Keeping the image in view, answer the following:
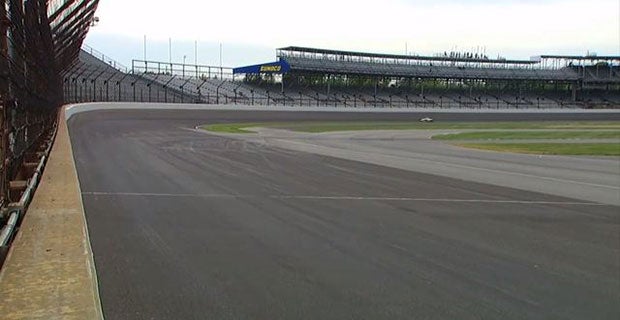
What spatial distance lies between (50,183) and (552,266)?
5567 mm

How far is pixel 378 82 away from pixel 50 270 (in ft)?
323

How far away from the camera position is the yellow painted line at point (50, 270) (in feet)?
9.24

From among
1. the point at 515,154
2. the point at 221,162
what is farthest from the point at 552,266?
the point at 515,154

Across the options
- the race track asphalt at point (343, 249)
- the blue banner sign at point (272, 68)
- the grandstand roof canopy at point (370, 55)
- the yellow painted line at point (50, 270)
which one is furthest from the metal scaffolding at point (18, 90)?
the grandstand roof canopy at point (370, 55)

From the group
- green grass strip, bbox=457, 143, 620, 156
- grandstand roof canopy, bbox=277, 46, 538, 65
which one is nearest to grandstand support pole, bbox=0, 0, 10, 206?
Result: green grass strip, bbox=457, 143, 620, 156

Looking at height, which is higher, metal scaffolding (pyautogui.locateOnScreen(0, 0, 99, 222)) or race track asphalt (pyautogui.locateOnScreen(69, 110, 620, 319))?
metal scaffolding (pyautogui.locateOnScreen(0, 0, 99, 222))

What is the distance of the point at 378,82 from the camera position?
9994 centimetres

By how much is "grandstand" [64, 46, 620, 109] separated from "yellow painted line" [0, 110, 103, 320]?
5240 cm

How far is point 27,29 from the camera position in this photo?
9.13 metres

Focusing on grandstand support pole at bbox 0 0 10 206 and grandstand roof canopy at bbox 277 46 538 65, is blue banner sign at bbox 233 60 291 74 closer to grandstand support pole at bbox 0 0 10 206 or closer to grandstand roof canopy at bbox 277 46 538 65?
grandstand roof canopy at bbox 277 46 538 65

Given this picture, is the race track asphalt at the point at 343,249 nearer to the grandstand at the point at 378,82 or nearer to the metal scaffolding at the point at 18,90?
the metal scaffolding at the point at 18,90

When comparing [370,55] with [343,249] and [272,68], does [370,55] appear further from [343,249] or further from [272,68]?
[343,249]

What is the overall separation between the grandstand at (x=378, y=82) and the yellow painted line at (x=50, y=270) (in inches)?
2063

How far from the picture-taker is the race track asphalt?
4691 mm
